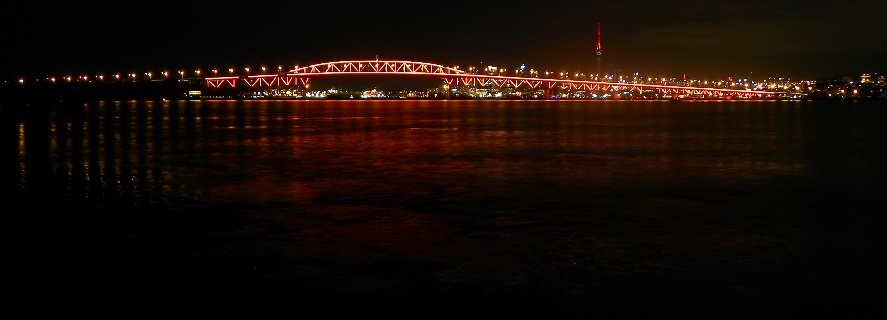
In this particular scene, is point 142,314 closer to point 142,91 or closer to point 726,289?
point 726,289

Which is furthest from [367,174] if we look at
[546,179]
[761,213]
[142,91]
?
[142,91]

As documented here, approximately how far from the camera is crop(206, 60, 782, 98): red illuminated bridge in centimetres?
10800

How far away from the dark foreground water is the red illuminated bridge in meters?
92.1

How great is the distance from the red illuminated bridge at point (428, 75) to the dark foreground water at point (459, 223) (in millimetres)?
92142

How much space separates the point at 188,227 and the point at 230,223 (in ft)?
1.25

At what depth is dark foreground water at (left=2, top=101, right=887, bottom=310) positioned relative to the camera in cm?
579

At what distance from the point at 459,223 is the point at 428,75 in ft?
346

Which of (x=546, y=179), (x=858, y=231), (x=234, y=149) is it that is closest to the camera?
(x=858, y=231)

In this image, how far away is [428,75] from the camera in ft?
370

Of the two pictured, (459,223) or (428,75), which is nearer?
(459,223)

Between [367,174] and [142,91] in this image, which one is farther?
[142,91]

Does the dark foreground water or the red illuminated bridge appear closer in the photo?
the dark foreground water

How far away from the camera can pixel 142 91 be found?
364ft

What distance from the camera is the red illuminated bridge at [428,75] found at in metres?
108
